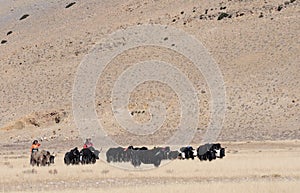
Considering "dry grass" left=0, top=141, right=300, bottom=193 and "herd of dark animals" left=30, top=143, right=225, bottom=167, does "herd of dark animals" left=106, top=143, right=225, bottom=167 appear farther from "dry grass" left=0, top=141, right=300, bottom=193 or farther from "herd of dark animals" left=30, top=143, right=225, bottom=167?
"dry grass" left=0, top=141, right=300, bottom=193

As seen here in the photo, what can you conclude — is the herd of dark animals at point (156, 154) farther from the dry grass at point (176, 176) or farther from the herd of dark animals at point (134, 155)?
the dry grass at point (176, 176)

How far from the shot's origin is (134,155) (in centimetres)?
3994

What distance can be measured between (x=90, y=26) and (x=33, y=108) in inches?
1121

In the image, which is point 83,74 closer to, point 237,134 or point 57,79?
point 57,79

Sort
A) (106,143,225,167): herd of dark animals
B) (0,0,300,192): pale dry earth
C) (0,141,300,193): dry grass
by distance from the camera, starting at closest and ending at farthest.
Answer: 1. (0,141,300,193): dry grass
2. (0,0,300,192): pale dry earth
3. (106,143,225,167): herd of dark animals

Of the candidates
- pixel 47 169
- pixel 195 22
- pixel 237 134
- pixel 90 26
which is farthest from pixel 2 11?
pixel 47 169

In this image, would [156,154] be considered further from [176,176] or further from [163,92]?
[163,92]

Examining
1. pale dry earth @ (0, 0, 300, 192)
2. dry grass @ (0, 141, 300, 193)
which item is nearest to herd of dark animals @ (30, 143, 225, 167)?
dry grass @ (0, 141, 300, 193)

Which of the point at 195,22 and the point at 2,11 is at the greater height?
the point at 2,11

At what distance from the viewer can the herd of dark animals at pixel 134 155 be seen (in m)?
39.2

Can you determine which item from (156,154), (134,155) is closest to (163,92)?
(134,155)

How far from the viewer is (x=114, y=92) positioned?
7494cm

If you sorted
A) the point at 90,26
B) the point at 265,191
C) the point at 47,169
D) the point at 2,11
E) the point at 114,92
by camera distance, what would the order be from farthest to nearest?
the point at 2,11, the point at 90,26, the point at 114,92, the point at 47,169, the point at 265,191

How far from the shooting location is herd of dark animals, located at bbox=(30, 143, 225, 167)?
39.2 m
